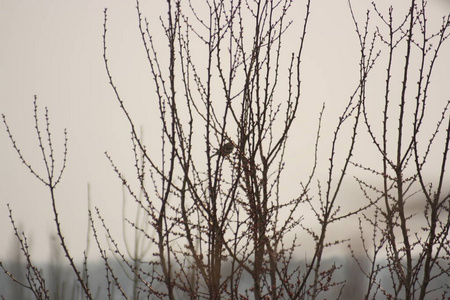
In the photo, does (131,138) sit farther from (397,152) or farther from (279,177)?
(397,152)

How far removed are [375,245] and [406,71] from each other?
5.57 feet

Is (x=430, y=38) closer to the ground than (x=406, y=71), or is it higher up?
higher up

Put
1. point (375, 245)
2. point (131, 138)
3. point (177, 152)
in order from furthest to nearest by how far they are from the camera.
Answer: point (375, 245)
point (131, 138)
point (177, 152)

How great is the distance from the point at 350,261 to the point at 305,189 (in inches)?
86.9

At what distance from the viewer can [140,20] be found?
378 cm

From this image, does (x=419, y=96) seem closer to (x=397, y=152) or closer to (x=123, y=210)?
(x=397, y=152)

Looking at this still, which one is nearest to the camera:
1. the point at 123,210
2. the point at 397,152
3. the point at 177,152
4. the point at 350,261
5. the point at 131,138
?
the point at 177,152

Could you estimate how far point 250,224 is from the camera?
3.58 m

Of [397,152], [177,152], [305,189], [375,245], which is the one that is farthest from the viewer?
[375,245]

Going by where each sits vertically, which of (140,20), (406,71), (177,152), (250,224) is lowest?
(250,224)

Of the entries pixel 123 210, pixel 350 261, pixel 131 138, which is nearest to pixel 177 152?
pixel 131 138

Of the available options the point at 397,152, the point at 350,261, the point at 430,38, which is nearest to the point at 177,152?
the point at 397,152

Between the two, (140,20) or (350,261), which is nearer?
(140,20)

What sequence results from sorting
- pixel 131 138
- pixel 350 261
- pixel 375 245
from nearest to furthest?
pixel 131 138
pixel 375 245
pixel 350 261
